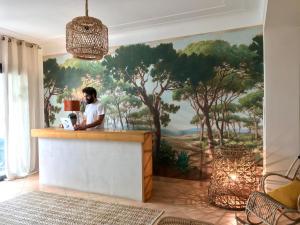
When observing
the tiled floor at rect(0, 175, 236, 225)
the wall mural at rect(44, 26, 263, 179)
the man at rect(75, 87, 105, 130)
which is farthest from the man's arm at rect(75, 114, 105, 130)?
the tiled floor at rect(0, 175, 236, 225)

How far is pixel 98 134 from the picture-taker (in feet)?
10.9

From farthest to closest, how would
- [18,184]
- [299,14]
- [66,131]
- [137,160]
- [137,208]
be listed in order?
1. [18,184]
2. [66,131]
3. [137,160]
4. [137,208]
5. [299,14]

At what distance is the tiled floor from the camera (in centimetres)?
282

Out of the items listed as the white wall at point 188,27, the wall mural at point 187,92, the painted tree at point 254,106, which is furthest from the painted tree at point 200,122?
the white wall at point 188,27

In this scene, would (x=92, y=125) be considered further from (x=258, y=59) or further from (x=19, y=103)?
(x=258, y=59)

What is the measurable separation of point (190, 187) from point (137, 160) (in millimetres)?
1107

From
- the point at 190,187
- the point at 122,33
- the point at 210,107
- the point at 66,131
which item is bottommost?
the point at 190,187

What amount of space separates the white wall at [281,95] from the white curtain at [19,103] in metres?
3.88

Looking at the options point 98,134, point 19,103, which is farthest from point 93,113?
point 19,103

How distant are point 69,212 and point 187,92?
7.67 ft

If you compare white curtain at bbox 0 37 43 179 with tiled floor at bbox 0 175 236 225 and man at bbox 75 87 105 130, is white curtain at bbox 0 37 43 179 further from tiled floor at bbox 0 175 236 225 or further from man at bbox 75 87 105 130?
man at bbox 75 87 105 130

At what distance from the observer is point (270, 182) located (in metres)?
3.31

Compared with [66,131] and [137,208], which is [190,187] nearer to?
[137,208]

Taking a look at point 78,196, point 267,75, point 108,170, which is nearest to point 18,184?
point 78,196
